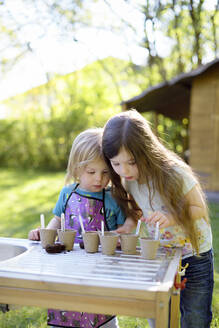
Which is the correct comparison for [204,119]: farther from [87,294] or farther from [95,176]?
[87,294]

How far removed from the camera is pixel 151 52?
15.0m

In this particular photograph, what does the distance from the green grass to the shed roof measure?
291cm

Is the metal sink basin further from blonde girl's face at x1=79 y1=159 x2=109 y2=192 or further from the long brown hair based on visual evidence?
the long brown hair

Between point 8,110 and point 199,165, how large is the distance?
433 inches

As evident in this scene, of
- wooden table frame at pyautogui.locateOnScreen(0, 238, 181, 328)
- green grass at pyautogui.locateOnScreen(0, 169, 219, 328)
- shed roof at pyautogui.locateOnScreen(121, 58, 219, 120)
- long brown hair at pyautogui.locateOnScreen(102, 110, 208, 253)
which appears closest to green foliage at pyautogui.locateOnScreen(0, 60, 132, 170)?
A: green grass at pyautogui.locateOnScreen(0, 169, 219, 328)

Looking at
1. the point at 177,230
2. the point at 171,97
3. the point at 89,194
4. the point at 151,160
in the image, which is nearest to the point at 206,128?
the point at 171,97

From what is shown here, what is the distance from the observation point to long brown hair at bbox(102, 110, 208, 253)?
77.7 inches

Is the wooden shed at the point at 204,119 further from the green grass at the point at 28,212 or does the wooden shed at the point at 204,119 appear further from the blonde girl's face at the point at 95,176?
the blonde girl's face at the point at 95,176

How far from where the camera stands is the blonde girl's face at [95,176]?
7.53 feet

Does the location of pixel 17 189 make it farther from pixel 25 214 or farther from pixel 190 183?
pixel 190 183

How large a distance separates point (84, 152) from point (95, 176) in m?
0.16

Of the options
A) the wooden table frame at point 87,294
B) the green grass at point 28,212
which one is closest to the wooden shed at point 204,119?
the green grass at point 28,212

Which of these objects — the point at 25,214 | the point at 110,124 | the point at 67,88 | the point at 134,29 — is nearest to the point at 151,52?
the point at 134,29

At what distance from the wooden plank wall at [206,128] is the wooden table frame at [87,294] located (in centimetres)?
750
